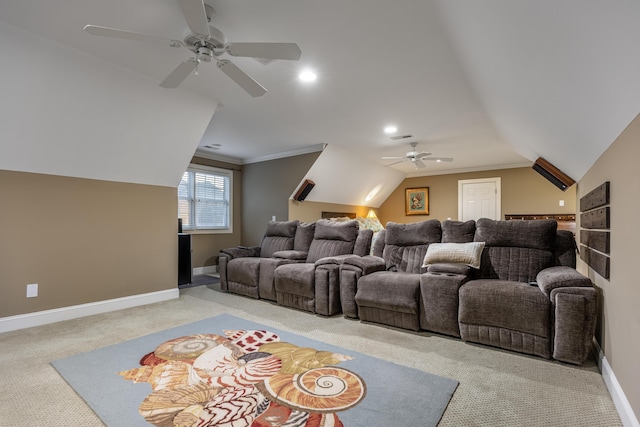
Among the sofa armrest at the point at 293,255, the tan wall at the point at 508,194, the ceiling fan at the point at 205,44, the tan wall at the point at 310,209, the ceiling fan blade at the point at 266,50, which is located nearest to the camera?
the ceiling fan at the point at 205,44

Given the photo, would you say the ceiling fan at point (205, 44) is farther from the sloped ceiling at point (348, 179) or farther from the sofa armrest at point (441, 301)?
the sloped ceiling at point (348, 179)

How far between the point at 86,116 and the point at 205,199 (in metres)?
3.29

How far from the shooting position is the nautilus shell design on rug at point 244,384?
1671 mm

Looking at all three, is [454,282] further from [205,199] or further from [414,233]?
[205,199]

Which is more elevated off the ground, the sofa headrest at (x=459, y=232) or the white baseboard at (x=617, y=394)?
the sofa headrest at (x=459, y=232)

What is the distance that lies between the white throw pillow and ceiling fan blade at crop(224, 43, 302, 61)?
221cm

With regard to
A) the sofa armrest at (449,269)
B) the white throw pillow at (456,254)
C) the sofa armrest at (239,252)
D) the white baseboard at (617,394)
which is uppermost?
the white throw pillow at (456,254)

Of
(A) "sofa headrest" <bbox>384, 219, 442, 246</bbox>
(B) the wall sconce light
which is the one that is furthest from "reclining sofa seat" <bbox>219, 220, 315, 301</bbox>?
(B) the wall sconce light

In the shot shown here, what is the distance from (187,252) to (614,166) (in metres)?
5.22

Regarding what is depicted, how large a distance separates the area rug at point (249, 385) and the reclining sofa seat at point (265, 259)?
1.45 metres

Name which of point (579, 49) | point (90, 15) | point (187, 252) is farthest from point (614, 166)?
point (187, 252)

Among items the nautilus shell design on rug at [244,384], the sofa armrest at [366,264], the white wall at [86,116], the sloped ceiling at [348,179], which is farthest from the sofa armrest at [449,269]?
the sloped ceiling at [348,179]

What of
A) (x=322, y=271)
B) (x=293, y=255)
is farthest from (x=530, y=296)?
(x=293, y=255)

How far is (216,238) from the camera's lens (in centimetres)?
655
